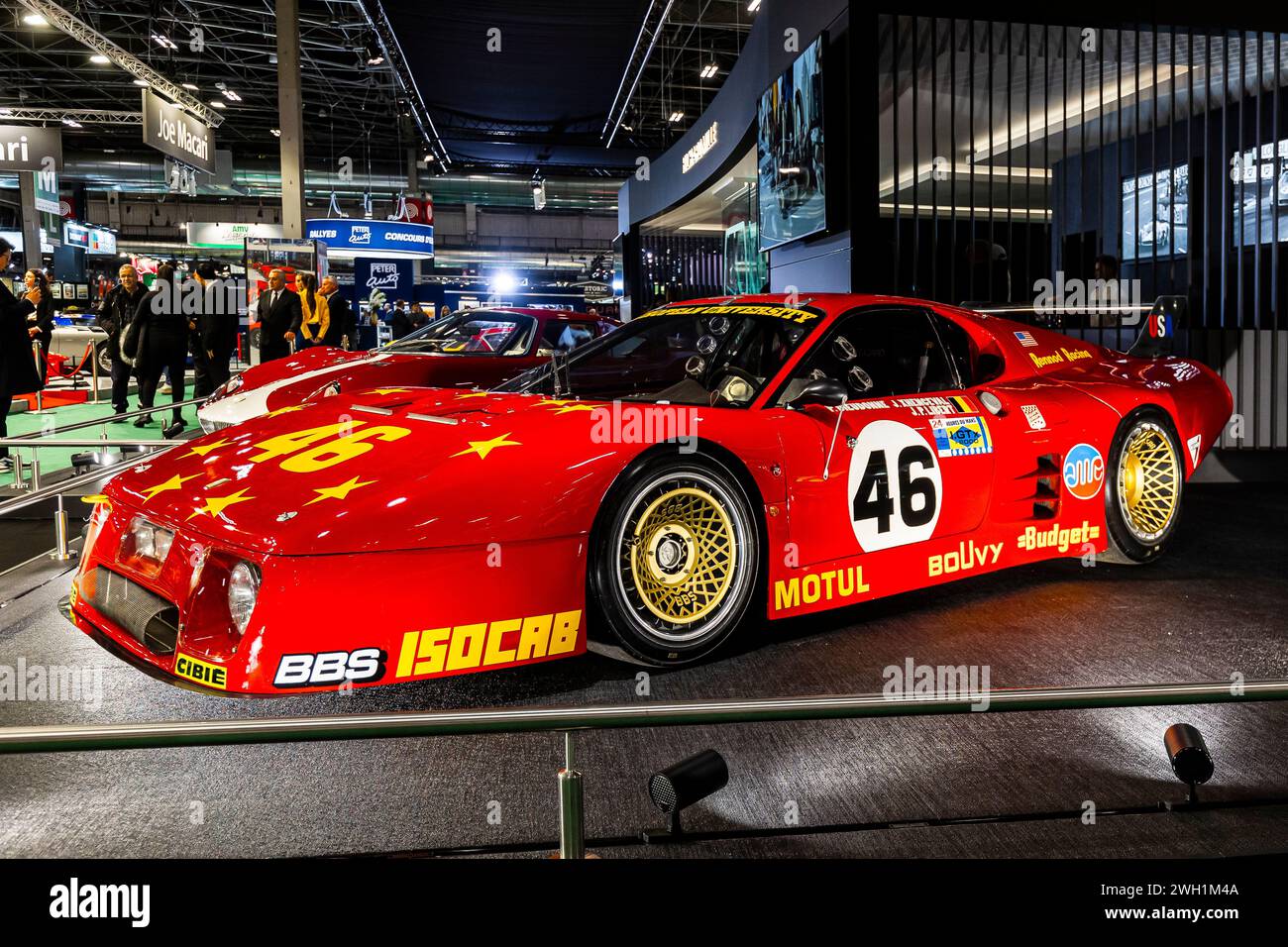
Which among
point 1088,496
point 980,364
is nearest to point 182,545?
point 980,364

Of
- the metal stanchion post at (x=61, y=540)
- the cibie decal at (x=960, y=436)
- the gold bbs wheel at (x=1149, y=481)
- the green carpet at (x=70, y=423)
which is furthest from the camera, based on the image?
the green carpet at (x=70, y=423)

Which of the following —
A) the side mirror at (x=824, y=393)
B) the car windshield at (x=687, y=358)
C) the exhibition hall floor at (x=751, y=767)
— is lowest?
the exhibition hall floor at (x=751, y=767)

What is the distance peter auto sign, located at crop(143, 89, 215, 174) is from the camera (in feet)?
40.0

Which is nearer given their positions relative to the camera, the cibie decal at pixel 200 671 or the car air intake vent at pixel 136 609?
the cibie decal at pixel 200 671

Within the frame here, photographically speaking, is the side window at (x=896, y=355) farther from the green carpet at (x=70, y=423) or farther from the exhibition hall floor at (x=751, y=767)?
the green carpet at (x=70, y=423)

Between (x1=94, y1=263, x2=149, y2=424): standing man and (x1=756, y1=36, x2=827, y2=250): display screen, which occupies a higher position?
(x1=756, y1=36, x2=827, y2=250): display screen

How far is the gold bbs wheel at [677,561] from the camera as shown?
2.80 m

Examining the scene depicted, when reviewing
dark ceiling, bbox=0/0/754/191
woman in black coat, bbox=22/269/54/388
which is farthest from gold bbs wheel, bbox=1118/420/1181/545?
woman in black coat, bbox=22/269/54/388

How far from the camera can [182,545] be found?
254 centimetres

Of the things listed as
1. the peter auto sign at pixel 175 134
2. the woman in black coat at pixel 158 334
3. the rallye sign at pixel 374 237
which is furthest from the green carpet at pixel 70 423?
the rallye sign at pixel 374 237

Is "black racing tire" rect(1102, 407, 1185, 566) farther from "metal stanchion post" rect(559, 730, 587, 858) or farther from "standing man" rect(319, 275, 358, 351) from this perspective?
"standing man" rect(319, 275, 358, 351)

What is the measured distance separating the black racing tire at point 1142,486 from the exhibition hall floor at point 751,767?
28.4 inches

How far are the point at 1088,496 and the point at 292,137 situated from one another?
469 inches
